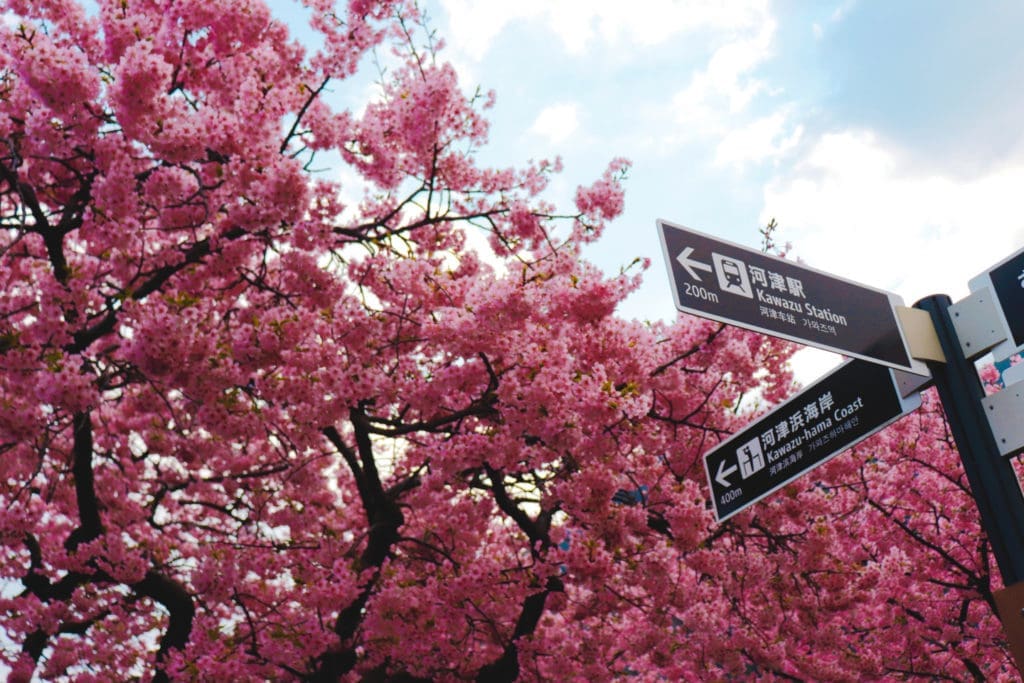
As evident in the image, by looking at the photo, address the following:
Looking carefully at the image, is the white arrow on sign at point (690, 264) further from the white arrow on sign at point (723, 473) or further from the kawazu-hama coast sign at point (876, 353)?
the white arrow on sign at point (723, 473)

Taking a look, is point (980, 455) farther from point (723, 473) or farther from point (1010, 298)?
point (723, 473)

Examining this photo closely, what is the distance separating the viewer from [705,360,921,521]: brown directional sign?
4.33 meters

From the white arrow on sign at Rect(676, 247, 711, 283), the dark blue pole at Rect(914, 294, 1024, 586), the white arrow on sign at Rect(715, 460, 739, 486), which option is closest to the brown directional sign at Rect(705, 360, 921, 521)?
the white arrow on sign at Rect(715, 460, 739, 486)

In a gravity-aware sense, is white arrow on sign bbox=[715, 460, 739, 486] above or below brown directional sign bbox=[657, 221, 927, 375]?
below

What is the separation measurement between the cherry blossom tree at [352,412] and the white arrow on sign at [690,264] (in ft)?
11.0

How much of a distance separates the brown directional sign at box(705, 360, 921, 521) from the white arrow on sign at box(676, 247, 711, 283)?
1208mm

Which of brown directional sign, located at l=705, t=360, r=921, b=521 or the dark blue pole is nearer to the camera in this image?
the dark blue pole

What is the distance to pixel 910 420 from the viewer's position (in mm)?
11406

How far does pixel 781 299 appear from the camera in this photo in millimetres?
4047

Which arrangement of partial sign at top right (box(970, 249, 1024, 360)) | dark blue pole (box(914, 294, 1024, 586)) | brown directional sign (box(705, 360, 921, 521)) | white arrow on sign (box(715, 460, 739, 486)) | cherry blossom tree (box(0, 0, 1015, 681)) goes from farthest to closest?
1. cherry blossom tree (box(0, 0, 1015, 681))
2. white arrow on sign (box(715, 460, 739, 486))
3. brown directional sign (box(705, 360, 921, 521))
4. partial sign at top right (box(970, 249, 1024, 360))
5. dark blue pole (box(914, 294, 1024, 586))

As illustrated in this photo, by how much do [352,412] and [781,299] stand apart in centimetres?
528

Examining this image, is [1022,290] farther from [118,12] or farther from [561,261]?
[118,12]

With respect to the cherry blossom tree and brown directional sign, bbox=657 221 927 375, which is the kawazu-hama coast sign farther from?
the cherry blossom tree


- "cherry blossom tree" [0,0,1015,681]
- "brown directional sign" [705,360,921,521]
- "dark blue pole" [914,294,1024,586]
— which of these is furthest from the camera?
"cherry blossom tree" [0,0,1015,681]
